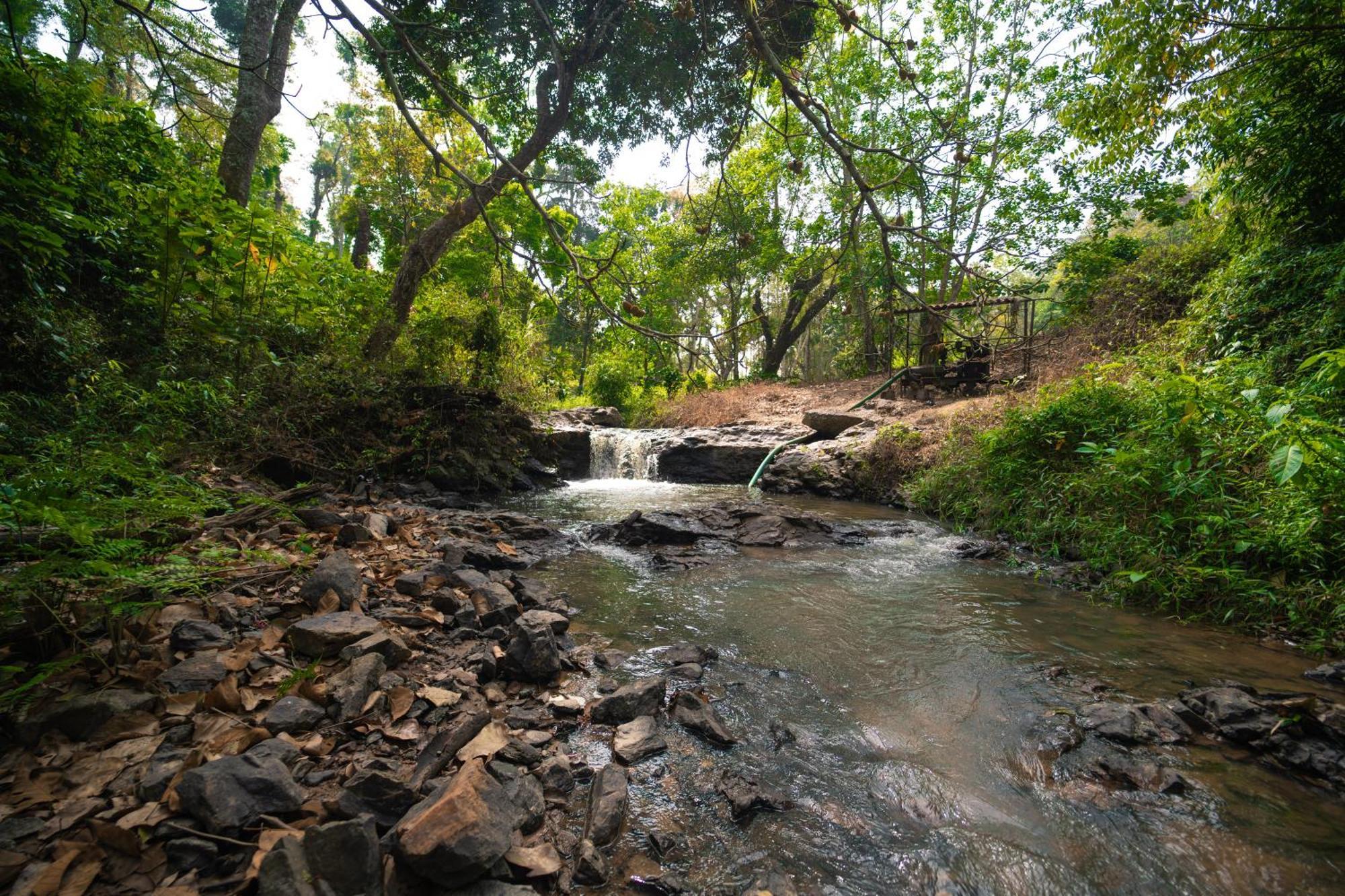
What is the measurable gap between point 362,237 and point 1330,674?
18.7m

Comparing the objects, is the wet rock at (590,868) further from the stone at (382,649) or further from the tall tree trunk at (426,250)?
the tall tree trunk at (426,250)

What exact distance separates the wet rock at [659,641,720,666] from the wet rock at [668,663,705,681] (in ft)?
0.17

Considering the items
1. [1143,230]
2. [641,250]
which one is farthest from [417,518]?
[1143,230]

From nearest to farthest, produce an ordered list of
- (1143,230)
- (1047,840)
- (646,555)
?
1. (1047,840)
2. (646,555)
3. (1143,230)

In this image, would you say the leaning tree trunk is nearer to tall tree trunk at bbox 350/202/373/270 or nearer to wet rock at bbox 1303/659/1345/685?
tall tree trunk at bbox 350/202/373/270

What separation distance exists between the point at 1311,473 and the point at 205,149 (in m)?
7.86

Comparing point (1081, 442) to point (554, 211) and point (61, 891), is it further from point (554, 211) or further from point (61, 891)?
point (554, 211)

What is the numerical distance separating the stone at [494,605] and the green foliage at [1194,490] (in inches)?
170

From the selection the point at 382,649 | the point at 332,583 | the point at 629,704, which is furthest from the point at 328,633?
the point at 629,704

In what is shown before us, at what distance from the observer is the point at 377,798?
154 centimetres

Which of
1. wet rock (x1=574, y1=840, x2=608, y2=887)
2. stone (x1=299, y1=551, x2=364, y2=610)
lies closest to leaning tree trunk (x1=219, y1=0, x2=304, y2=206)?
stone (x1=299, y1=551, x2=364, y2=610)

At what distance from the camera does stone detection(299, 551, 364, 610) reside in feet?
8.68

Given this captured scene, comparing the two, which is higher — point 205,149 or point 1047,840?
point 205,149

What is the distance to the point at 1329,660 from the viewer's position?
3.14 meters
